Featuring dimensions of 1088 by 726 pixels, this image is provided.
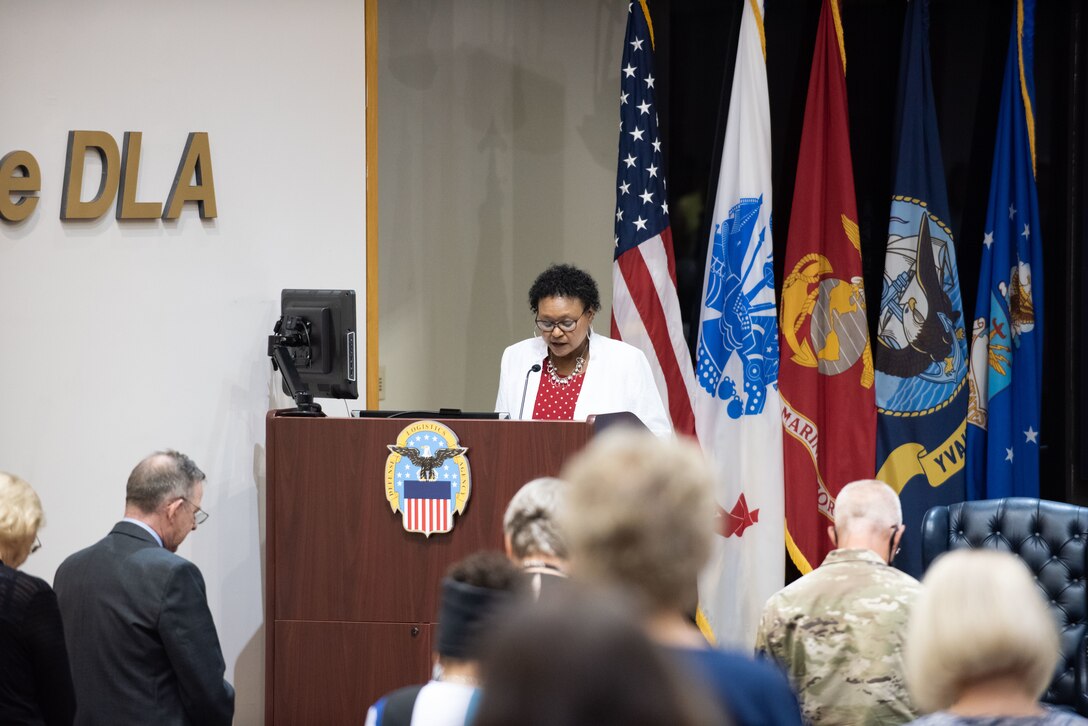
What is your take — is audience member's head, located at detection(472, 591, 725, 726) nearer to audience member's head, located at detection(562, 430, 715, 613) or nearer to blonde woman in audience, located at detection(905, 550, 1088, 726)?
audience member's head, located at detection(562, 430, 715, 613)

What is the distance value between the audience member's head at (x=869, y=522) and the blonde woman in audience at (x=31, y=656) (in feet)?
5.98

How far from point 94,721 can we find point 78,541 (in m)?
1.81

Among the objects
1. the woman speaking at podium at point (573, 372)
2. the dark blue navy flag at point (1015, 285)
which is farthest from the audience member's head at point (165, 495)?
the dark blue navy flag at point (1015, 285)

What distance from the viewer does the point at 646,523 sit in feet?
4.56

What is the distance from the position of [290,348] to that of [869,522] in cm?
244

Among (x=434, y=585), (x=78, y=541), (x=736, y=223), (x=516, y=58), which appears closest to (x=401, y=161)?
(x=516, y=58)

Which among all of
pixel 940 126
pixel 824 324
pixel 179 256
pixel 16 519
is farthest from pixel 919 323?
pixel 16 519

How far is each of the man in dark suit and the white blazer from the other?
5.28 feet

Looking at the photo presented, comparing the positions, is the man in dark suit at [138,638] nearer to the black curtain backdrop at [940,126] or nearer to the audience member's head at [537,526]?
the audience member's head at [537,526]

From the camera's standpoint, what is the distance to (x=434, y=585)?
4008 millimetres

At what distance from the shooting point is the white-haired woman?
2016mm

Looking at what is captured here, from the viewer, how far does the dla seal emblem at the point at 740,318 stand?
18.0 ft

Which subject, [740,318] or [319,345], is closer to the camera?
[319,345]

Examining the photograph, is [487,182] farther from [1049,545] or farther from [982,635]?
[982,635]
